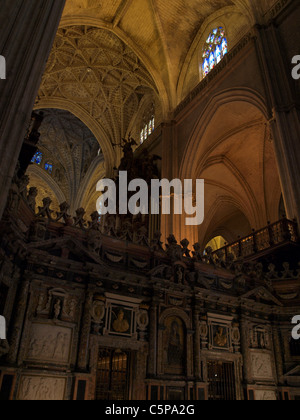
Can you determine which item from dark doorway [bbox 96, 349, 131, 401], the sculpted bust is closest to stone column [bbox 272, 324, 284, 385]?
dark doorway [bbox 96, 349, 131, 401]

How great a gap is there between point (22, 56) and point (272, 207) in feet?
44.9

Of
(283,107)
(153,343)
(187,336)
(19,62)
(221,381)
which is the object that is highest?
(283,107)

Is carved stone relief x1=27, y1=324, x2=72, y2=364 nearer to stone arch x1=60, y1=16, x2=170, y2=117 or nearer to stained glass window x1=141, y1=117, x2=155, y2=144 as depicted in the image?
stone arch x1=60, y1=16, x2=170, y2=117

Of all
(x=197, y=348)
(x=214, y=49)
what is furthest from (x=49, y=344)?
(x=214, y=49)

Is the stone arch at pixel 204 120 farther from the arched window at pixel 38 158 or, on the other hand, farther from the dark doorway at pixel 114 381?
the arched window at pixel 38 158

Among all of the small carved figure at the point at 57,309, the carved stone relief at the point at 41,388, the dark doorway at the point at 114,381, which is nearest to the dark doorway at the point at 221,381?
the dark doorway at the point at 114,381

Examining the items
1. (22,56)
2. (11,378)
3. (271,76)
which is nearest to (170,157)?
(271,76)

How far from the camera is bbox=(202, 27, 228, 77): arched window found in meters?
15.1

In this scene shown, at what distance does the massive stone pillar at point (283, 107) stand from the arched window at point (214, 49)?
3.19 metres

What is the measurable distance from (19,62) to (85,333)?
4.82 metres

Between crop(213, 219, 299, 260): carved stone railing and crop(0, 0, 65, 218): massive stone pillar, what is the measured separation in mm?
5639

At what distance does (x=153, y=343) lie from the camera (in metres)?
6.50

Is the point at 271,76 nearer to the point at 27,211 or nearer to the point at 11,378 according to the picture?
the point at 27,211

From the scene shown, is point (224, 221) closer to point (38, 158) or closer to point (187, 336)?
point (187, 336)
